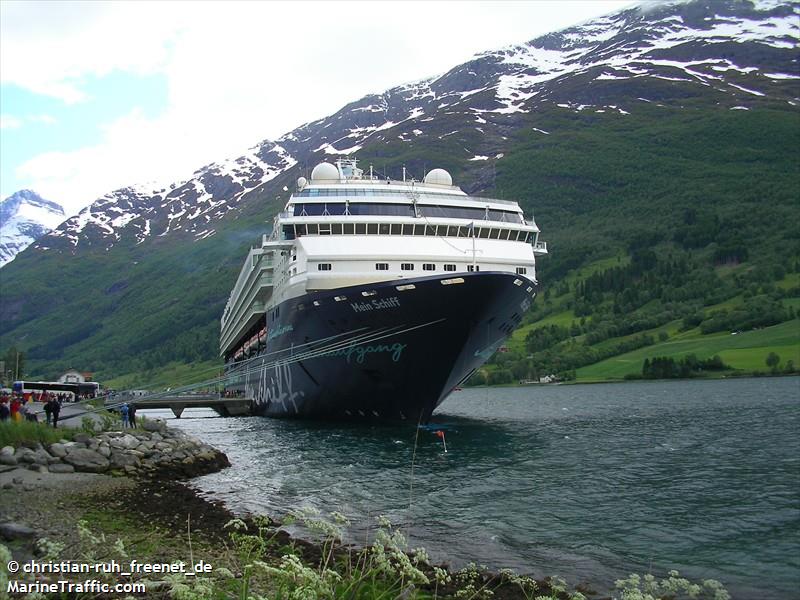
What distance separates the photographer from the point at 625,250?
196 m

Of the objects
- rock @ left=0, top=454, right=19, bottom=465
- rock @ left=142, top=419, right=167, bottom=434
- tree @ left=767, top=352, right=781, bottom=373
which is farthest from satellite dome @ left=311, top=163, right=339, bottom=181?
tree @ left=767, top=352, right=781, bottom=373

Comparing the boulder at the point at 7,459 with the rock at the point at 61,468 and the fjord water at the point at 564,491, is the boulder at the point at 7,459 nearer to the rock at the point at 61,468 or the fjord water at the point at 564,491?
the rock at the point at 61,468

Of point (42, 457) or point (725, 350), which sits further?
point (725, 350)

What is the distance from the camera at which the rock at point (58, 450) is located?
22.8 metres

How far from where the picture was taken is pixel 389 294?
30547 mm

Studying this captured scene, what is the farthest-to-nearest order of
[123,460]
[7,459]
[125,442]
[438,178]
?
[438,178], [125,442], [123,460], [7,459]

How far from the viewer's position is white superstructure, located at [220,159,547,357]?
35.2 m

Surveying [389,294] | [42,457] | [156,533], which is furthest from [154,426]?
[156,533]

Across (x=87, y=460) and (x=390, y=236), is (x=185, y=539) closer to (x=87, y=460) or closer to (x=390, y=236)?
(x=87, y=460)

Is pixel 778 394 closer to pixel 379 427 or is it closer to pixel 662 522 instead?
pixel 379 427

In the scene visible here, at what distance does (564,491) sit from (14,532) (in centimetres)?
1418

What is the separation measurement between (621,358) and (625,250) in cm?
7634

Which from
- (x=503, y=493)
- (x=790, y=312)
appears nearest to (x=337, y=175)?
(x=503, y=493)

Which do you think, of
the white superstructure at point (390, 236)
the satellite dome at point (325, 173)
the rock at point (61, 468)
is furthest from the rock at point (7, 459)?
the satellite dome at point (325, 173)
